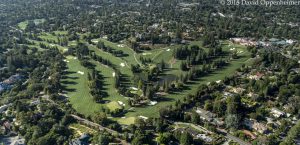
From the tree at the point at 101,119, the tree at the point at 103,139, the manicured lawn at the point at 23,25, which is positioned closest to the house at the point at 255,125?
the tree at the point at 103,139

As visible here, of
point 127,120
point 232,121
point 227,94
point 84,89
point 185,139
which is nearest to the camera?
point 185,139

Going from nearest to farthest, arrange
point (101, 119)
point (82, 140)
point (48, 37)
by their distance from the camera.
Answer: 1. point (82, 140)
2. point (101, 119)
3. point (48, 37)

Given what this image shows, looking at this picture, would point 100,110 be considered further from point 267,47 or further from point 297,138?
point 267,47

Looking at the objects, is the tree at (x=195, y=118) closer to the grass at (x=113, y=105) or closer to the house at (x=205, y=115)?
the house at (x=205, y=115)

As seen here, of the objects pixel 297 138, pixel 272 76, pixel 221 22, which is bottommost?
pixel 297 138

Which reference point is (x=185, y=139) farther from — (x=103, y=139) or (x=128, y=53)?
(x=128, y=53)

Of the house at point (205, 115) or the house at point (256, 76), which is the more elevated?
the house at point (256, 76)

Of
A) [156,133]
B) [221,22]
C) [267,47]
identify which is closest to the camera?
[156,133]

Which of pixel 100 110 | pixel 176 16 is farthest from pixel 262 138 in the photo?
pixel 176 16

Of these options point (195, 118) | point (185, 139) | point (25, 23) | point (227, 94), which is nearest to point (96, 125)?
point (185, 139)
